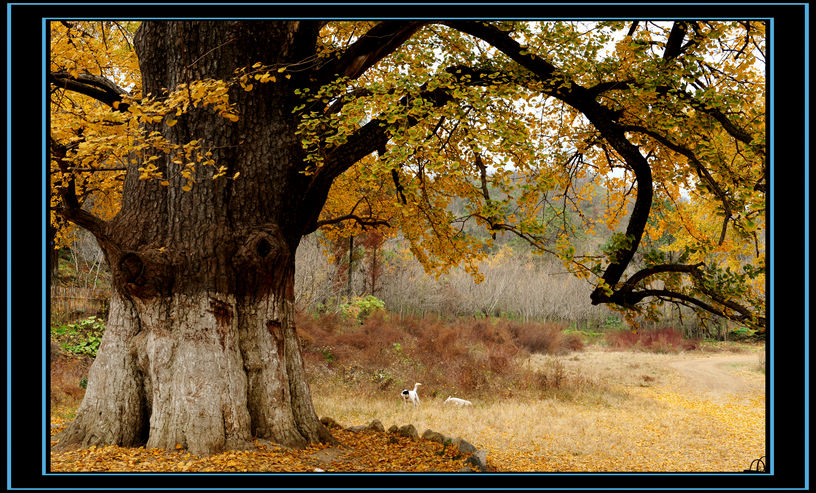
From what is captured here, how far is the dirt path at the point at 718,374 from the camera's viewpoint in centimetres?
1680

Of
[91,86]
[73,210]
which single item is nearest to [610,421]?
[73,210]

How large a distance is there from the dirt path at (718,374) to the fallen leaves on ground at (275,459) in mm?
13360

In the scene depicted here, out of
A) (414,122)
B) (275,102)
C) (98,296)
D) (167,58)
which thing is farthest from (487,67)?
(98,296)

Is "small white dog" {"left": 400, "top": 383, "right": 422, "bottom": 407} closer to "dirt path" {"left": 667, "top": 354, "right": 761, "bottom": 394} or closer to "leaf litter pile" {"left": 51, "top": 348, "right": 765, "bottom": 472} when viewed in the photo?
"leaf litter pile" {"left": 51, "top": 348, "right": 765, "bottom": 472}

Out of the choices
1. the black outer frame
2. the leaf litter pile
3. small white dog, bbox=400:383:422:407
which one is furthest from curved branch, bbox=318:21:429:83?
small white dog, bbox=400:383:422:407

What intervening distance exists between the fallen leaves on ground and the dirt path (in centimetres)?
1336

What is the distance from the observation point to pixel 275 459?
5129 millimetres

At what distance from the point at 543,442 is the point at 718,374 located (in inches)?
477

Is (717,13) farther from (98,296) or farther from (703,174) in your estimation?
(98,296)

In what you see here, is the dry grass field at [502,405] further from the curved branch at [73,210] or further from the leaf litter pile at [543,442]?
the curved branch at [73,210]

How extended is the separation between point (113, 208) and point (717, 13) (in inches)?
379

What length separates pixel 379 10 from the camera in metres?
3.50

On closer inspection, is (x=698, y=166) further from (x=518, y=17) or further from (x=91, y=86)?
(x=91, y=86)

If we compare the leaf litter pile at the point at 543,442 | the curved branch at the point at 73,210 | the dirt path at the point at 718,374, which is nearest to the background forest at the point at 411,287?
the dirt path at the point at 718,374
